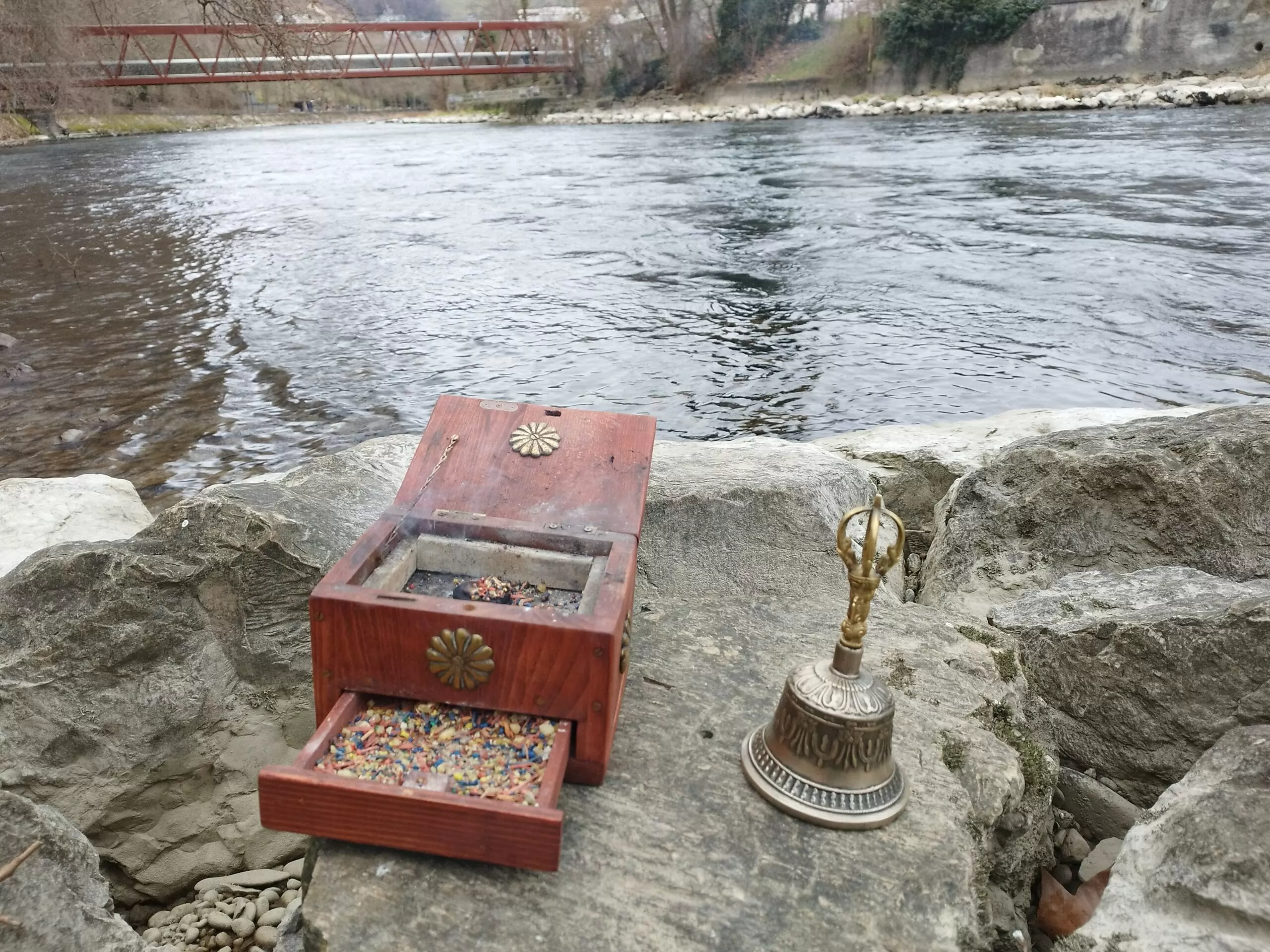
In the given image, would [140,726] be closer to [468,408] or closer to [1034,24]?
[468,408]

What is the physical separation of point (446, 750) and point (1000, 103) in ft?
128

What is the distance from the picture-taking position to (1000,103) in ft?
116

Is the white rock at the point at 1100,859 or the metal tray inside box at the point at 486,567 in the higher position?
the metal tray inside box at the point at 486,567

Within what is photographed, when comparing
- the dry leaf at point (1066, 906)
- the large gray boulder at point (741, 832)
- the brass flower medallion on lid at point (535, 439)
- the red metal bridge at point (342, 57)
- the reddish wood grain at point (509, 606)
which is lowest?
the dry leaf at point (1066, 906)

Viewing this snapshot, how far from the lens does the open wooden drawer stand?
1911 mm

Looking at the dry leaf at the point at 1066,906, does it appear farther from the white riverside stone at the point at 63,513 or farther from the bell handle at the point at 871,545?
the white riverside stone at the point at 63,513

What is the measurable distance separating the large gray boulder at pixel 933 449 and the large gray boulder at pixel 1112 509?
73 centimetres

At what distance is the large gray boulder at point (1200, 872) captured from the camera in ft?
6.17

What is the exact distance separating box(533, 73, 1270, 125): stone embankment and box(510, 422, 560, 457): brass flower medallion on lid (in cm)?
3531

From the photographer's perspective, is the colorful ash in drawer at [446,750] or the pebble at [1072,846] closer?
the colorful ash in drawer at [446,750]

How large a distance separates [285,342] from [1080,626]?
8361mm

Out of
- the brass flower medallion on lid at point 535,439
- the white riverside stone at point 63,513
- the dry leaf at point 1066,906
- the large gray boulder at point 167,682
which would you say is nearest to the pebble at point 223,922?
the large gray boulder at point 167,682

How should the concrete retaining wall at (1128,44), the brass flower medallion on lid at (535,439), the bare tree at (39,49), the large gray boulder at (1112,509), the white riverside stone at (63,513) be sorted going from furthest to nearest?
the concrete retaining wall at (1128,44), the bare tree at (39,49), the white riverside stone at (63,513), the large gray boulder at (1112,509), the brass flower medallion on lid at (535,439)

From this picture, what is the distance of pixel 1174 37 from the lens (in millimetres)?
36656
